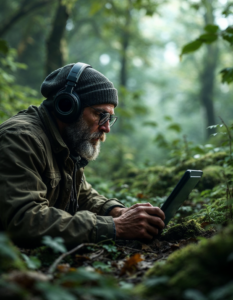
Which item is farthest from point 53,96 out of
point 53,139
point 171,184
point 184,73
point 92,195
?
point 184,73

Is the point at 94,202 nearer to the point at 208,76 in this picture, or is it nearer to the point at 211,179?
the point at 211,179

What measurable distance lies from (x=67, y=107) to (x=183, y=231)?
173cm

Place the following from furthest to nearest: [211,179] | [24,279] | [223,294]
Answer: [211,179] < [24,279] < [223,294]

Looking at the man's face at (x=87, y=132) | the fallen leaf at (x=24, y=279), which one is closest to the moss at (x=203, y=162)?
the man's face at (x=87, y=132)

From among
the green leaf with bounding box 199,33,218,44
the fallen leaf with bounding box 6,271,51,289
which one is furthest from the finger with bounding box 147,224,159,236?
the green leaf with bounding box 199,33,218,44

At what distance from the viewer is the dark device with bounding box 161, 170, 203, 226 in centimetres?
248

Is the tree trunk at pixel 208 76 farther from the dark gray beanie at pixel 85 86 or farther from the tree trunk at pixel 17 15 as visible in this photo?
the dark gray beanie at pixel 85 86

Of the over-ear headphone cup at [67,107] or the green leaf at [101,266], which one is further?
the over-ear headphone cup at [67,107]

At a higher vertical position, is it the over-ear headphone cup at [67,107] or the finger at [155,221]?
the over-ear headphone cup at [67,107]

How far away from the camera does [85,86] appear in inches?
128

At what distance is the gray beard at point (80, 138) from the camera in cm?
324

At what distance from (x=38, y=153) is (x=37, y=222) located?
0.66 metres

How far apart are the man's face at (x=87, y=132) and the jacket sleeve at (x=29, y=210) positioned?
2.50ft

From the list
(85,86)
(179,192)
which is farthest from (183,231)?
(85,86)
